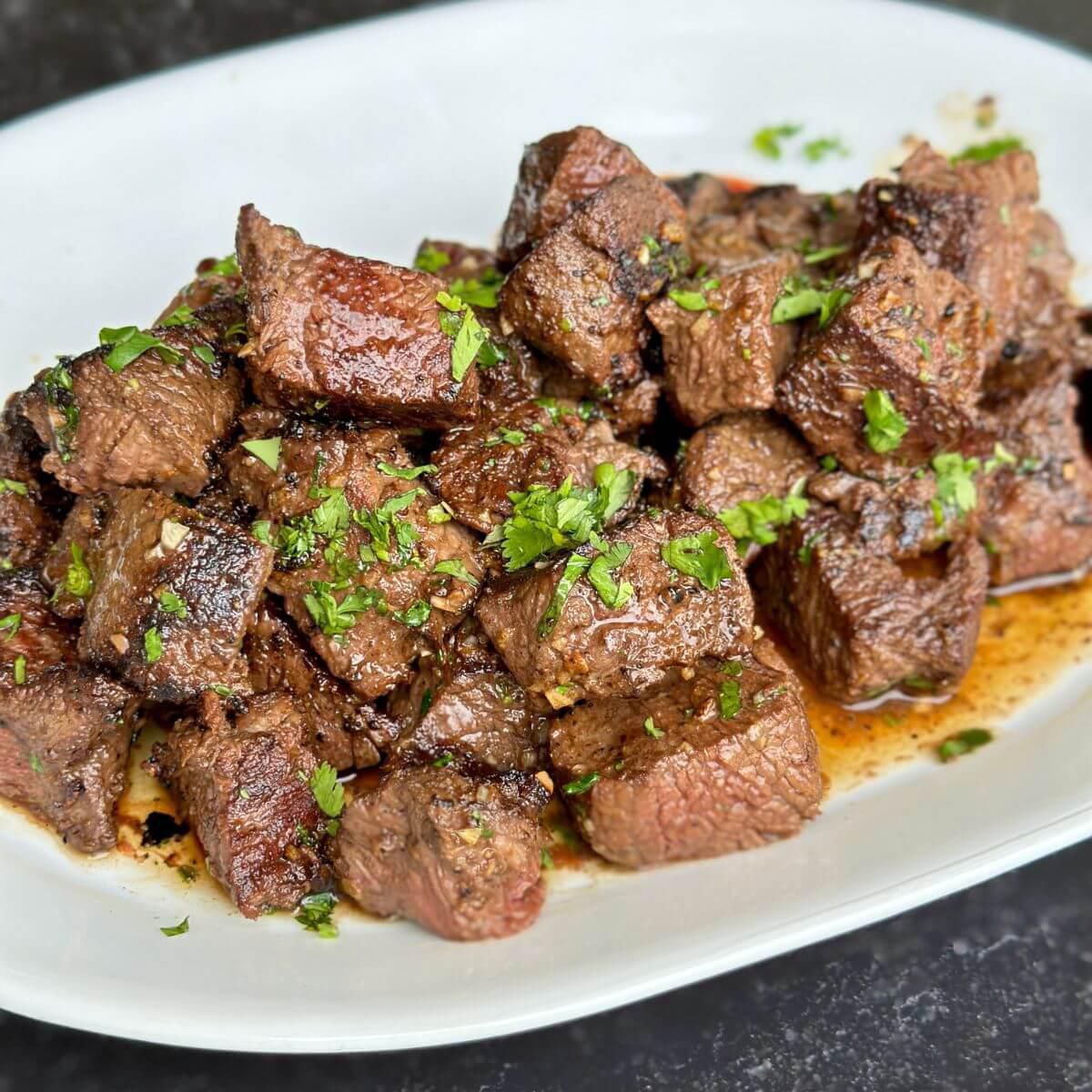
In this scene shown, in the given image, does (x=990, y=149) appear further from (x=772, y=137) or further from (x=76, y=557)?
(x=76, y=557)

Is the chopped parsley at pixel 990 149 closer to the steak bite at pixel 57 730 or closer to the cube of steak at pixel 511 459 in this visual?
the cube of steak at pixel 511 459

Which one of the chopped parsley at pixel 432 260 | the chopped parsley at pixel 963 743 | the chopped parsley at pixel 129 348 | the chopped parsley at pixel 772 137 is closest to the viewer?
the chopped parsley at pixel 129 348

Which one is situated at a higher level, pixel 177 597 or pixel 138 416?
pixel 138 416

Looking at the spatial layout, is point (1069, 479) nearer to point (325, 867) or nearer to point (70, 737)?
point (325, 867)

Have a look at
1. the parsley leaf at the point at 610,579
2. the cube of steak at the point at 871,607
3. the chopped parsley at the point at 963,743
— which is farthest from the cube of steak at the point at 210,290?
the chopped parsley at the point at 963,743

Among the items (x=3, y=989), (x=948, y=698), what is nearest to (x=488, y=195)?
(x=948, y=698)

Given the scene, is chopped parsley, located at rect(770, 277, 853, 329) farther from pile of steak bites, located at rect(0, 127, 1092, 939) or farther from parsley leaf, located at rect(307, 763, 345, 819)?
parsley leaf, located at rect(307, 763, 345, 819)

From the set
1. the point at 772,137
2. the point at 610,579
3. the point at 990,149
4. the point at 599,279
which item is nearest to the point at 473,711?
the point at 610,579

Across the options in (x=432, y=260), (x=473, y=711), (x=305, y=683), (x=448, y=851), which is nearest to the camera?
(x=448, y=851)
